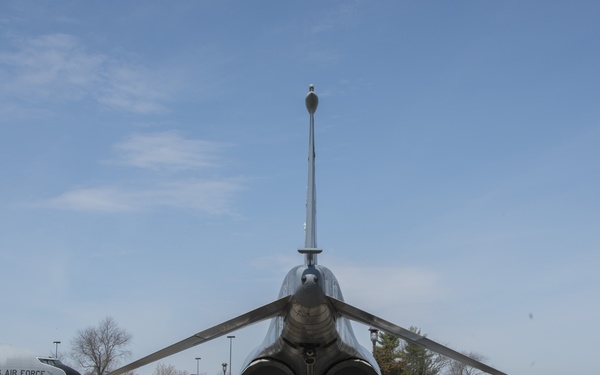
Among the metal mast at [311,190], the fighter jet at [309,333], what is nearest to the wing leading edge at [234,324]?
the fighter jet at [309,333]

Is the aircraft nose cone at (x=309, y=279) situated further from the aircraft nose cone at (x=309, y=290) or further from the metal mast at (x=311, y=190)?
the metal mast at (x=311, y=190)

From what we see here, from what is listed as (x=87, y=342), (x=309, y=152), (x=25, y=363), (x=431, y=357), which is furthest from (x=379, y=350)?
(x=309, y=152)

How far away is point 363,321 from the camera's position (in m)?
12.4

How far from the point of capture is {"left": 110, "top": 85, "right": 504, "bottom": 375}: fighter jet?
36.4 ft

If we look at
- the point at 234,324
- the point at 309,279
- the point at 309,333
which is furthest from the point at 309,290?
the point at 234,324

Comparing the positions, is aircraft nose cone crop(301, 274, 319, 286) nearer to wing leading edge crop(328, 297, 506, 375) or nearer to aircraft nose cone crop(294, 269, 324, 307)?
aircraft nose cone crop(294, 269, 324, 307)

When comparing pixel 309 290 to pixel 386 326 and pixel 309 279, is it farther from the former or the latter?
pixel 386 326

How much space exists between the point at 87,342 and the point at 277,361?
169 ft

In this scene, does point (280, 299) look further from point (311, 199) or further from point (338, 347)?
point (311, 199)

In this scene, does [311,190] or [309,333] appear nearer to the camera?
[309,333]

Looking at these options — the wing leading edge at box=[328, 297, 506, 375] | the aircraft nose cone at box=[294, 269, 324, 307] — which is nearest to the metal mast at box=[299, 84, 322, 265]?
the wing leading edge at box=[328, 297, 506, 375]

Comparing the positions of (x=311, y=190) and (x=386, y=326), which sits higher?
(x=311, y=190)

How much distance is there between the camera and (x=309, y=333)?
39.0 ft

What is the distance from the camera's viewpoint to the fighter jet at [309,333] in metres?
11.1
